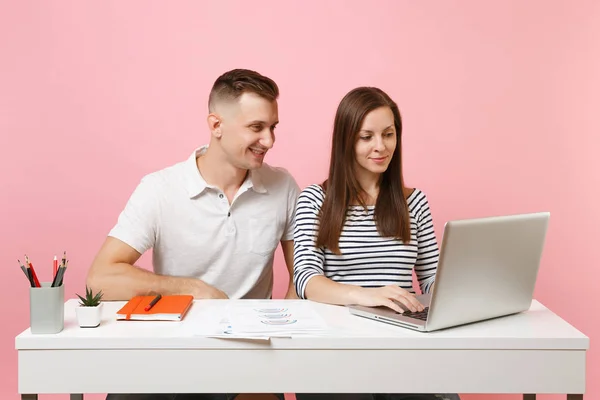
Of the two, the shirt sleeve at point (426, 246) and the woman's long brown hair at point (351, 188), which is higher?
the woman's long brown hair at point (351, 188)

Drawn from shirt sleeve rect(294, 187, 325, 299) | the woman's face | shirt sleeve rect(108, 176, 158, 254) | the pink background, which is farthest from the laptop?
the pink background

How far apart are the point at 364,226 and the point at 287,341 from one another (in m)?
0.74

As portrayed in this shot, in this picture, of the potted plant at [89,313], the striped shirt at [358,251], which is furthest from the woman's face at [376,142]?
the potted plant at [89,313]

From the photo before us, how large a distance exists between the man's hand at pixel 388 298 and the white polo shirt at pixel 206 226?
26.8 inches

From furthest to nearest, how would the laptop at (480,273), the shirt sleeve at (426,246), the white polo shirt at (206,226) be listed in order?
the white polo shirt at (206,226) → the shirt sleeve at (426,246) → the laptop at (480,273)

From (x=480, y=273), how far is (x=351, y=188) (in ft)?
2.30

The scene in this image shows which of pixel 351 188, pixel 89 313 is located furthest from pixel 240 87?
pixel 89 313

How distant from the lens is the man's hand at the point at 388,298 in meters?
1.97

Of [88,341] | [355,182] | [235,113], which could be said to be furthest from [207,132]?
[88,341]

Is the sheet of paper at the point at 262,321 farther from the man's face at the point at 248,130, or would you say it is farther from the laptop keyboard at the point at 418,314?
the man's face at the point at 248,130

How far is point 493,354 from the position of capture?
1781mm

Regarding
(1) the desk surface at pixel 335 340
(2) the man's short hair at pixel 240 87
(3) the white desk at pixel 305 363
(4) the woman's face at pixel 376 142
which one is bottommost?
(3) the white desk at pixel 305 363

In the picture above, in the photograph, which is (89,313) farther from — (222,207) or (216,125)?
(216,125)

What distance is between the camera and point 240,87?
103 inches
